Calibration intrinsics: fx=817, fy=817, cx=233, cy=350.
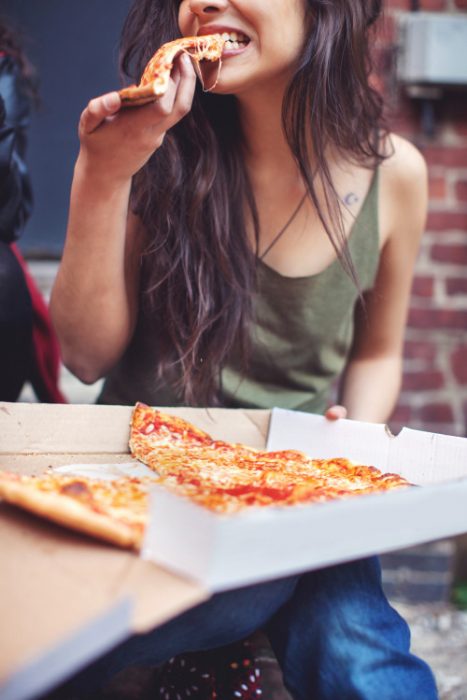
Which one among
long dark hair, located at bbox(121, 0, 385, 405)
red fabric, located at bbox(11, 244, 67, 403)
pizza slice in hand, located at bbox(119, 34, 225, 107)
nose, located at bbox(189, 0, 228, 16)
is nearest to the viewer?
pizza slice in hand, located at bbox(119, 34, 225, 107)

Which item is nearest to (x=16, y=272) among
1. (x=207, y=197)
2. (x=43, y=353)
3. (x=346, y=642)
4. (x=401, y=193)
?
(x=43, y=353)

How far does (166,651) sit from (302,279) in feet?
2.47

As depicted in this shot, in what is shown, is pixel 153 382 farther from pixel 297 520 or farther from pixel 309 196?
pixel 297 520

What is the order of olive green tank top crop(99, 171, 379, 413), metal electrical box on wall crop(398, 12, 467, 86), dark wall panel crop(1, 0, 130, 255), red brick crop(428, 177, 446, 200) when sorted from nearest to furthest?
olive green tank top crop(99, 171, 379, 413) < metal electrical box on wall crop(398, 12, 467, 86) < red brick crop(428, 177, 446, 200) < dark wall panel crop(1, 0, 130, 255)

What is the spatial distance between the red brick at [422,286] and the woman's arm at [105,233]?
0.91m

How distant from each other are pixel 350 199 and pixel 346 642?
86 cm

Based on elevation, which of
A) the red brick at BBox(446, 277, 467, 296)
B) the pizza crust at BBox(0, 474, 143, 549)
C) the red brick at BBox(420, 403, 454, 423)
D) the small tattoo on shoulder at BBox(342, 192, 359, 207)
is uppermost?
the small tattoo on shoulder at BBox(342, 192, 359, 207)

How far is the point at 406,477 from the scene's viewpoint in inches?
44.4

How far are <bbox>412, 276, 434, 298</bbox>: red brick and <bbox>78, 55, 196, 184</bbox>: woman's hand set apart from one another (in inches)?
44.2

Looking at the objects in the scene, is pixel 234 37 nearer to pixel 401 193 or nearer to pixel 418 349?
pixel 401 193

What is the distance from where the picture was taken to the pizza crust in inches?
30.4

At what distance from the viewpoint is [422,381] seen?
218cm

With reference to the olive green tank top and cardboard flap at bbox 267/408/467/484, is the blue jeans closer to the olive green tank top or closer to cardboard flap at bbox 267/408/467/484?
cardboard flap at bbox 267/408/467/484

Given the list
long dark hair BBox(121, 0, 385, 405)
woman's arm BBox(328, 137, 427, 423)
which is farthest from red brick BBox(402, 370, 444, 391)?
long dark hair BBox(121, 0, 385, 405)
